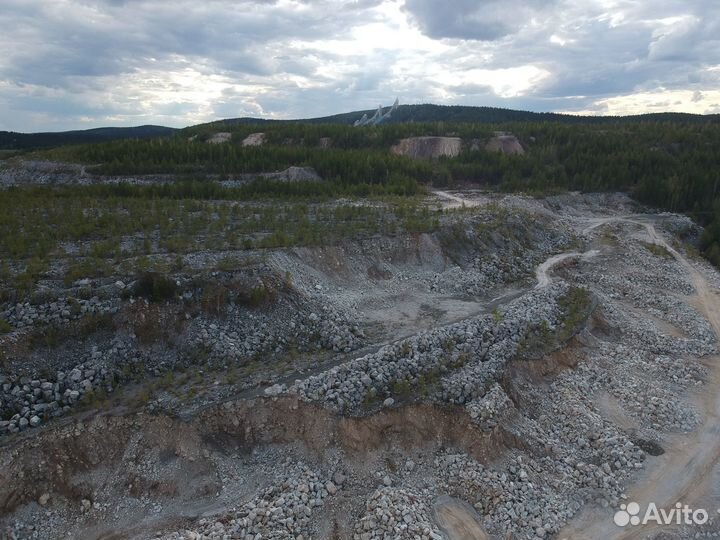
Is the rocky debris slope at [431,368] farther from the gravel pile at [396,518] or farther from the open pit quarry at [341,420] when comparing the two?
the gravel pile at [396,518]

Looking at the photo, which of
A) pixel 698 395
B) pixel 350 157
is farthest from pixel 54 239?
pixel 350 157

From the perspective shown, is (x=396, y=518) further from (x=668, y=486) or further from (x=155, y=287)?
(x=155, y=287)

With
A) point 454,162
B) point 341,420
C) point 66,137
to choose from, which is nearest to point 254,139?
point 454,162

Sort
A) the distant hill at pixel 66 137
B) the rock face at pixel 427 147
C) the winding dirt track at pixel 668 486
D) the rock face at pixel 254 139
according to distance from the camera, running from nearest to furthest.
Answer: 1. the winding dirt track at pixel 668 486
2. the rock face at pixel 254 139
3. the rock face at pixel 427 147
4. the distant hill at pixel 66 137

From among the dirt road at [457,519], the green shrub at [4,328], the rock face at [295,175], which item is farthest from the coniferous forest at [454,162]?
the dirt road at [457,519]

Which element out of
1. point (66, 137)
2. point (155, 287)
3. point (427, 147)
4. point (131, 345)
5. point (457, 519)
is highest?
point (66, 137)

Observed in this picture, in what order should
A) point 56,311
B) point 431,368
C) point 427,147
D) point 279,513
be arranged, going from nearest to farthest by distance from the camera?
1. point 279,513
2. point 56,311
3. point 431,368
4. point 427,147
